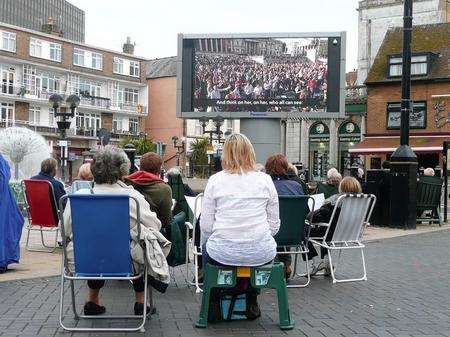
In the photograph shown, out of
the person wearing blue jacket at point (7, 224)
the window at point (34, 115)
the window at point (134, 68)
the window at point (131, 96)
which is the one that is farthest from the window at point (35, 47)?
the person wearing blue jacket at point (7, 224)

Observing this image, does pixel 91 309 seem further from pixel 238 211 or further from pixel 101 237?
pixel 238 211

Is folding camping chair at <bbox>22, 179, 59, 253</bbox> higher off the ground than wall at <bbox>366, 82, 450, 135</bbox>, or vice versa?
wall at <bbox>366, 82, 450, 135</bbox>

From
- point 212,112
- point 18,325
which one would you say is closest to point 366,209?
point 18,325

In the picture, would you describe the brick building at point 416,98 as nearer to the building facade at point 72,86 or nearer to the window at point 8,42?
the building facade at point 72,86

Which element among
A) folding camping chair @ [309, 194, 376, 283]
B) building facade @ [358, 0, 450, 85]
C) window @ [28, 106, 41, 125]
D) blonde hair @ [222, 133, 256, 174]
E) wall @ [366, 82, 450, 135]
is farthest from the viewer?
window @ [28, 106, 41, 125]

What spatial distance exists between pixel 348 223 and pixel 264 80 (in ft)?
67.9

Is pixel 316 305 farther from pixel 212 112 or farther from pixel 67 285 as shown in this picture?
pixel 212 112

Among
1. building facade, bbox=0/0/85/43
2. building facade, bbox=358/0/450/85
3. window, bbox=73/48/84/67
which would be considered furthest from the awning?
building facade, bbox=0/0/85/43

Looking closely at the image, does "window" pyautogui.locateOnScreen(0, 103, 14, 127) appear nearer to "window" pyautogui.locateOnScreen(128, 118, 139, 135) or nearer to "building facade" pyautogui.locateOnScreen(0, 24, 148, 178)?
"building facade" pyautogui.locateOnScreen(0, 24, 148, 178)

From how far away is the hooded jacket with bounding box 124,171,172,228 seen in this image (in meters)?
6.70

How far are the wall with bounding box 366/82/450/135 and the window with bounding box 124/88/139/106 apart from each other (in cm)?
3606

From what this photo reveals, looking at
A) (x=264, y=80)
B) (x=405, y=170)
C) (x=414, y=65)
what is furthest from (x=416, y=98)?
(x=405, y=170)

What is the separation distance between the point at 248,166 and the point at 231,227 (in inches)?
20.7

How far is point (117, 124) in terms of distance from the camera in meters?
73.4
